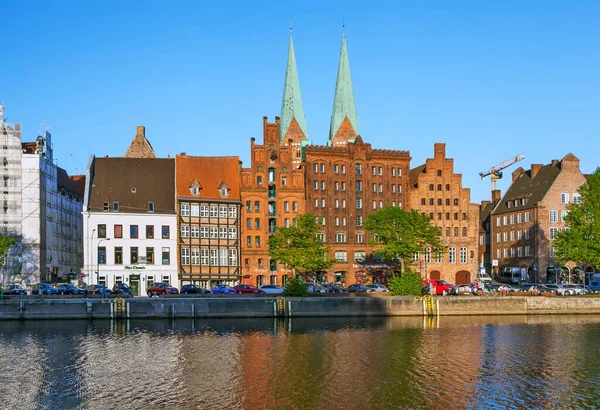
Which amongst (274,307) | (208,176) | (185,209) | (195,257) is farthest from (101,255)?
(274,307)

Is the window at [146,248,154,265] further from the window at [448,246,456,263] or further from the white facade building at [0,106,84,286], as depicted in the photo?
the window at [448,246,456,263]

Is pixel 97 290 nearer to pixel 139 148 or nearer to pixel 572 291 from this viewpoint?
pixel 139 148

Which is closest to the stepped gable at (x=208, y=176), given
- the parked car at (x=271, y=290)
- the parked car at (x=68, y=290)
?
the parked car at (x=271, y=290)

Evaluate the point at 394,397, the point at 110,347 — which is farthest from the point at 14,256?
the point at 394,397

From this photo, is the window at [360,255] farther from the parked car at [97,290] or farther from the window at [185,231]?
the parked car at [97,290]

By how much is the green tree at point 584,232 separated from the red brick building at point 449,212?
70.5 feet

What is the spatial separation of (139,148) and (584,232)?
7572cm

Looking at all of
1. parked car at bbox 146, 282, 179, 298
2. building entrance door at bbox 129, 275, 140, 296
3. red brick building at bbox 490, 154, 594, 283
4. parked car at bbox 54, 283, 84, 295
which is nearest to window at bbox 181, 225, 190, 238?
building entrance door at bbox 129, 275, 140, 296

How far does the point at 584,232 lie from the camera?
9831cm

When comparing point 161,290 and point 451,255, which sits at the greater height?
point 451,255

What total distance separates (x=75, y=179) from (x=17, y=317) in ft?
234

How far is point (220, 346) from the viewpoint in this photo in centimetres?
6125

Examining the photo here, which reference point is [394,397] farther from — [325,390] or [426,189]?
[426,189]

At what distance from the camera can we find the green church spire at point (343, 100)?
13875 cm
